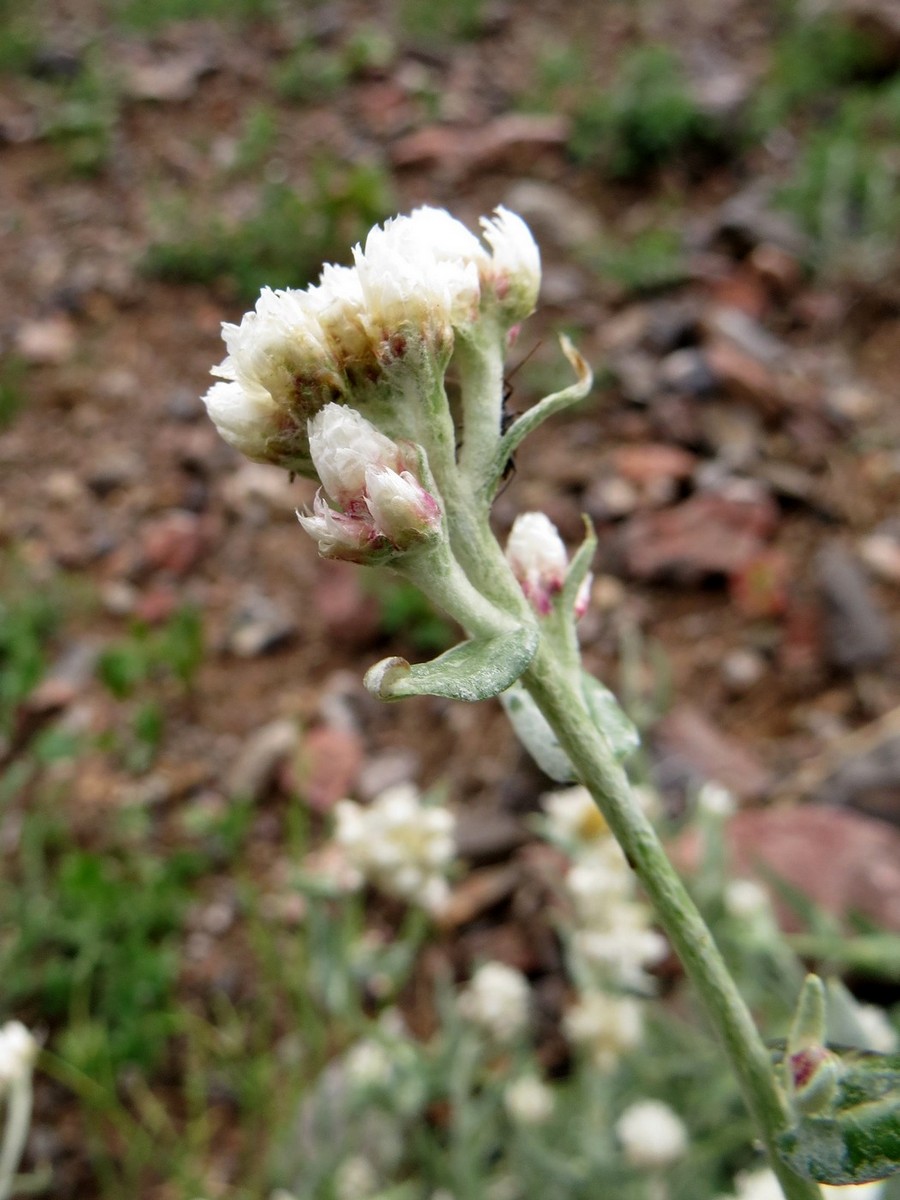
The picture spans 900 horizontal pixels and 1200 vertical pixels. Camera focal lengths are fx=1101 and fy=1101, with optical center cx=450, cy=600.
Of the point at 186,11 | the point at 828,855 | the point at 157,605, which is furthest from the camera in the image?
the point at 186,11

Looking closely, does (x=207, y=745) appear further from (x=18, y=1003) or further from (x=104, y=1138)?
(x=104, y=1138)

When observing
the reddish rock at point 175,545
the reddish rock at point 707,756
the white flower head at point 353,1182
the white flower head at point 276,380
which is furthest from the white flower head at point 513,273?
the reddish rock at point 175,545

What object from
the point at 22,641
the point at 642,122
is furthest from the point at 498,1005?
the point at 642,122

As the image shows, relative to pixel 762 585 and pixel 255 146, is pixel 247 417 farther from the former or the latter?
pixel 255 146

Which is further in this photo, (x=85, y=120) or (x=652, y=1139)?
(x=85, y=120)

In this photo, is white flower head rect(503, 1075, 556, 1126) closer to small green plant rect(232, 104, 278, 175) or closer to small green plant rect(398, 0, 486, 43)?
small green plant rect(232, 104, 278, 175)

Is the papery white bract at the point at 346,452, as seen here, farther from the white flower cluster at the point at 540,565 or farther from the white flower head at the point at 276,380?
the white flower cluster at the point at 540,565

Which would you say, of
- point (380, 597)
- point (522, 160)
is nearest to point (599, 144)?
point (522, 160)
